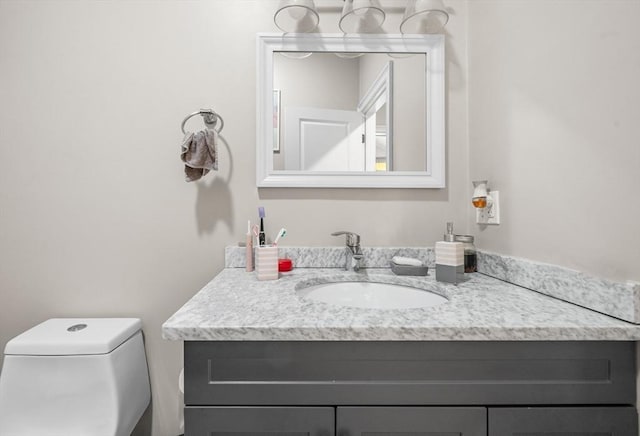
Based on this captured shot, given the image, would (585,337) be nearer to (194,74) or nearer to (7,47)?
(194,74)

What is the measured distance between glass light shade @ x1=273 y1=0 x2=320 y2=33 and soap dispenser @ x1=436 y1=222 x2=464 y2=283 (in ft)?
→ 3.10

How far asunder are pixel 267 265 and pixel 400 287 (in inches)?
17.5

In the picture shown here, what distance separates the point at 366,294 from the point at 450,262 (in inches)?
11.3

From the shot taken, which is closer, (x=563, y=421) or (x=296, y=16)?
(x=563, y=421)

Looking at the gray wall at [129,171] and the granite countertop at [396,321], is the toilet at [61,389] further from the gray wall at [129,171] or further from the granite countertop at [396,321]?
the granite countertop at [396,321]

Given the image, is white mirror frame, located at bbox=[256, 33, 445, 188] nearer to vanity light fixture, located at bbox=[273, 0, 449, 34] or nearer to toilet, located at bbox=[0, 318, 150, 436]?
vanity light fixture, located at bbox=[273, 0, 449, 34]

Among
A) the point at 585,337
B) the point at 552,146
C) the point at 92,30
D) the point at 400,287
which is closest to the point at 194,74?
the point at 92,30

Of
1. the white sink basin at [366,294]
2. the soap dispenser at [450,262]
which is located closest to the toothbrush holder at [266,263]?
the white sink basin at [366,294]

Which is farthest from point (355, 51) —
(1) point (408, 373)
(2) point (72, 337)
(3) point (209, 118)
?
(2) point (72, 337)

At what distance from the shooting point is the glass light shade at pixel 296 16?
3.41ft

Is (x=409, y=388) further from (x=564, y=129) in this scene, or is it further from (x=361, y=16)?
(x=361, y=16)

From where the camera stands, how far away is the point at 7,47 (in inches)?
43.1

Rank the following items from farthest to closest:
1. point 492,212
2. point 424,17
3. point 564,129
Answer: point 424,17 → point 492,212 → point 564,129

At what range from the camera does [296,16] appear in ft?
3.49
